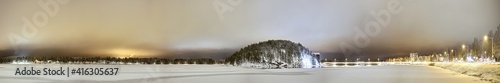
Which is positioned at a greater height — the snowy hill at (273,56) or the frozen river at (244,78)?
the snowy hill at (273,56)

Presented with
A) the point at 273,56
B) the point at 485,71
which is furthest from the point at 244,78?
the point at 273,56

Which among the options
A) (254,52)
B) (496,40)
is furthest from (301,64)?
(496,40)

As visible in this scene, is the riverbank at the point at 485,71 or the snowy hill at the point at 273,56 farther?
the snowy hill at the point at 273,56

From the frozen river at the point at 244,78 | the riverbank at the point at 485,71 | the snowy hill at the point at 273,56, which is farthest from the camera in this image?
the snowy hill at the point at 273,56

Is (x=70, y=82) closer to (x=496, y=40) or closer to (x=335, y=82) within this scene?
(x=335, y=82)

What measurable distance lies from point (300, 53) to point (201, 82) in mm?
54736

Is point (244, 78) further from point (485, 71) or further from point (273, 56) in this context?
point (273, 56)

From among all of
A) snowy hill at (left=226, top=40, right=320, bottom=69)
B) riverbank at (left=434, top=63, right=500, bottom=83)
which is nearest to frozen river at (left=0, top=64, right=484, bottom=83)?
riverbank at (left=434, top=63, right=500, bottom=83)

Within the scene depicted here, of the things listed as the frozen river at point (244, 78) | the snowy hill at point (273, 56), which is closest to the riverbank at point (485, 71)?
the frozen river at point (244, 78)

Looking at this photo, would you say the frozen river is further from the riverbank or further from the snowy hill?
the snowy hill

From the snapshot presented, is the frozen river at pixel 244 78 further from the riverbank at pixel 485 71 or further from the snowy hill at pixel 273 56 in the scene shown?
the snowy hill at pixel 273 56

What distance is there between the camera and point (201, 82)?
1277 inches

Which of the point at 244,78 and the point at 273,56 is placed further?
the point at 273,56

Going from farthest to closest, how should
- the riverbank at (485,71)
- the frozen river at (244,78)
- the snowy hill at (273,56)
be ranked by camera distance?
the snowy hill at (273,56) < the riverbank at (485,71) < the frozen river at (244,78)
